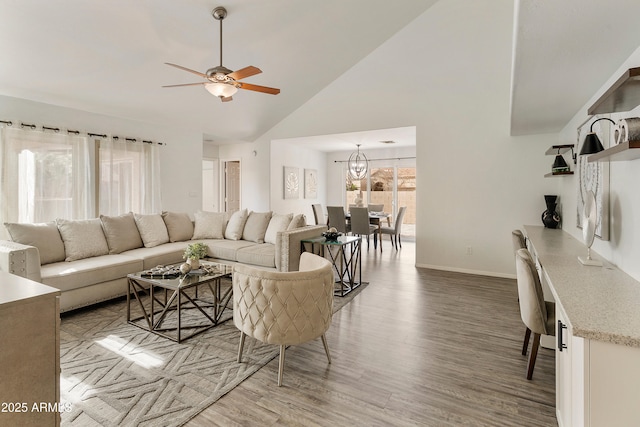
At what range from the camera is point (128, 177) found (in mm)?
5039

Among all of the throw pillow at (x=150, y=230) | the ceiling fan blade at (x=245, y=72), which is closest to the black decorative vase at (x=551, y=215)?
the ceiling fan blade at (x=245, y=72)

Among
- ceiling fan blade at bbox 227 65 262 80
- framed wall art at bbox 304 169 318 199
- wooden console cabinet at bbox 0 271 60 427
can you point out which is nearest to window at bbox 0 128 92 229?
ceiling fan blade at bbox 227 65 262 80

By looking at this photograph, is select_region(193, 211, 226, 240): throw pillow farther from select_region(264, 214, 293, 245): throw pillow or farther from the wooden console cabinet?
the wooden console cabinet

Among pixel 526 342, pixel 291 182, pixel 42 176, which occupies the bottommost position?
pixel 526 342

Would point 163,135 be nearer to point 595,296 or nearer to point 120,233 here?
point 120,233

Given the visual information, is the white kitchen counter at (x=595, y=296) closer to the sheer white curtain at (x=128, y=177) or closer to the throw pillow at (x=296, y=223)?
the throw pillow at (x=296, y=223)

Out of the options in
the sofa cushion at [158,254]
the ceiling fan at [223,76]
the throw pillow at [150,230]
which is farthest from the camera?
the throw pillow at [150,230]

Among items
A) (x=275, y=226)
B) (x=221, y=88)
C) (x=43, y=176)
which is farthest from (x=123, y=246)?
(x=221, y=88)

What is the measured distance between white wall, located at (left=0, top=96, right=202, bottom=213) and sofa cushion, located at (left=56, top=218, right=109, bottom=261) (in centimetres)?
145

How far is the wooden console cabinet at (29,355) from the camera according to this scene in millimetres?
1261

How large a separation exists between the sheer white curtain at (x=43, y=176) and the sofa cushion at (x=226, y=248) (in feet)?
5.94

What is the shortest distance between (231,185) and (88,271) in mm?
5178

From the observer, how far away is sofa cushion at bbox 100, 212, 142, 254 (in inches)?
160

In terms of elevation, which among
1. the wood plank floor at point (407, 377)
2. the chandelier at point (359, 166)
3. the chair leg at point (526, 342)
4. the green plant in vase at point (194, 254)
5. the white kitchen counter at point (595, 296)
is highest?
the chandelier at point (359, 166)
